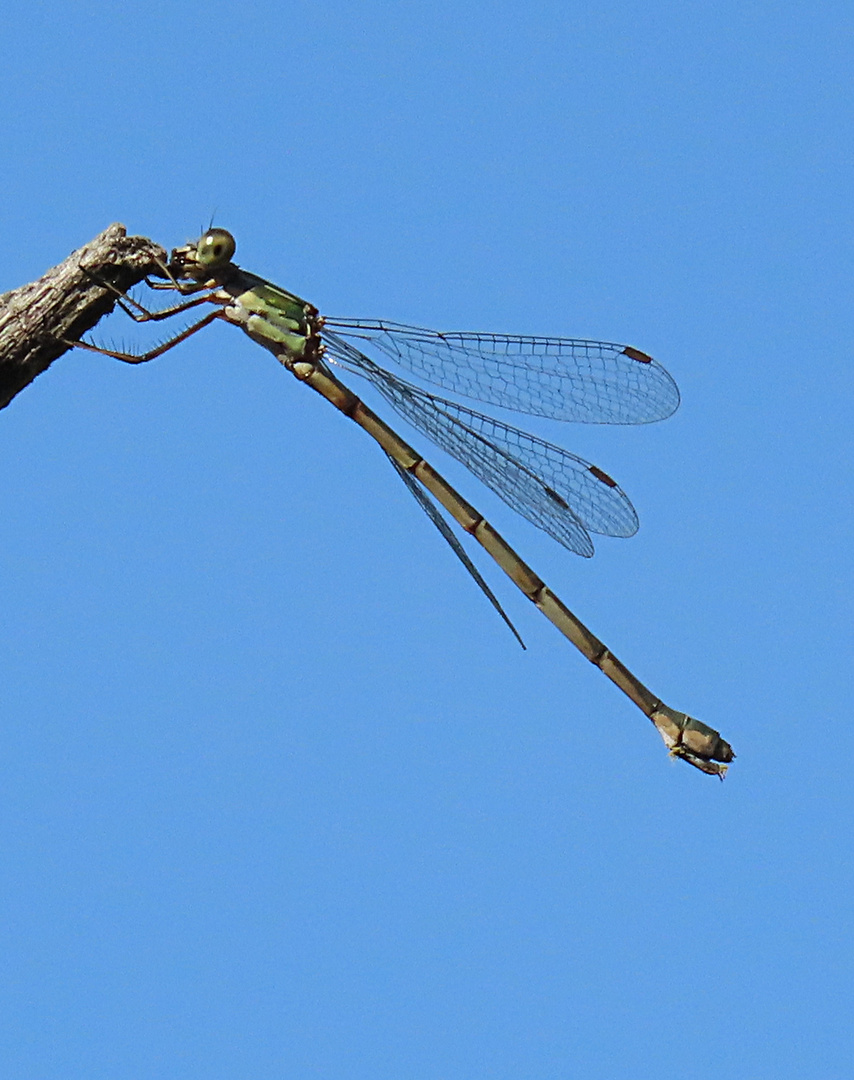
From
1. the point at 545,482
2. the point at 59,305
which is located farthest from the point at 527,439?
the point at 59,305

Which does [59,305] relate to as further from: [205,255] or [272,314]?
[272,314]

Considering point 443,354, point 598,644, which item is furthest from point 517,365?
point 598,644

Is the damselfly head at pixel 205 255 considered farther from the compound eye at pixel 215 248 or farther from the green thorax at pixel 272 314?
the green thorax at pixel 272 314

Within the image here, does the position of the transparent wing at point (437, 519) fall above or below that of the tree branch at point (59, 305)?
above

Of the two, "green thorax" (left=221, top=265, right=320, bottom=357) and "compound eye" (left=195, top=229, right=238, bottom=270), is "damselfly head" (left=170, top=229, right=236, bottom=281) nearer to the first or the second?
"compound eye" (left=195, top=229, right=238, bottom=270)

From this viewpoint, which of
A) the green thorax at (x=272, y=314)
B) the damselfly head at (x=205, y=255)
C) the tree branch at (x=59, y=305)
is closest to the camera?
the tree branch at (x=59, y=305)

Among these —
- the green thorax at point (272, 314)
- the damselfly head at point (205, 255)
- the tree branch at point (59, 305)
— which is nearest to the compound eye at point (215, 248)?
the damselfly head at point (205, 255)

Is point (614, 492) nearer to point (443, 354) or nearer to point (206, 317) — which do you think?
point (443, 354)
